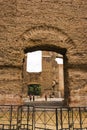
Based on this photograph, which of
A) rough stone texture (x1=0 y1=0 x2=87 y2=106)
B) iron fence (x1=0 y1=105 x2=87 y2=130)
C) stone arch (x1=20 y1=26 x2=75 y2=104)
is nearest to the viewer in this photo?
iron fence (x1=0 y1=105 x2=87 y2=130)

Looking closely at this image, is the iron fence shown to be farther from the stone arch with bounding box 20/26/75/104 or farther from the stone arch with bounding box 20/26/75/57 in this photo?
the stone arch with bounding box 20/26/75/57

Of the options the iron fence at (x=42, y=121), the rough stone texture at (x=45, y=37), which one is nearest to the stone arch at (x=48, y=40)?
the rough stone texture at (x=45, y=37)

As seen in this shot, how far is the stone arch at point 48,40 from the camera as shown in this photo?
10.1 meters

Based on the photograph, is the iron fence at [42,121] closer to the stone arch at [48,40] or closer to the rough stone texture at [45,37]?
the rough stone texture at [45,37]

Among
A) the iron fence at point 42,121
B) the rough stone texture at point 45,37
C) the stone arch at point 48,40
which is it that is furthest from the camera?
the stone arch at point 48,40

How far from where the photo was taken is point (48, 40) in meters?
10.2

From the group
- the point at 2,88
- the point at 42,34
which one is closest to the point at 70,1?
the point at 42,34

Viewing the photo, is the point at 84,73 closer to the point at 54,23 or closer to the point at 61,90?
the point at 54,23

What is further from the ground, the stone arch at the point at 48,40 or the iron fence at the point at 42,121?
the stone arch at the point at 48,40

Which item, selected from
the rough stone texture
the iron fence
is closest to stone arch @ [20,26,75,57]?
the rough stone texture

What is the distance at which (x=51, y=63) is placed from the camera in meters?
29.0

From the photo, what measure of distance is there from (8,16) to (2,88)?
9.66ft

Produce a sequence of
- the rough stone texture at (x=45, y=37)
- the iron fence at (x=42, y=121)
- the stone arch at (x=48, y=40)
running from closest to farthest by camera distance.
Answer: the iron fence at (x=42, y=121)
the rough stone texture at (x=45, y=37)
the stone arch at (x=48, y=40)

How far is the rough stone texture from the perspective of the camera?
32.1ft
